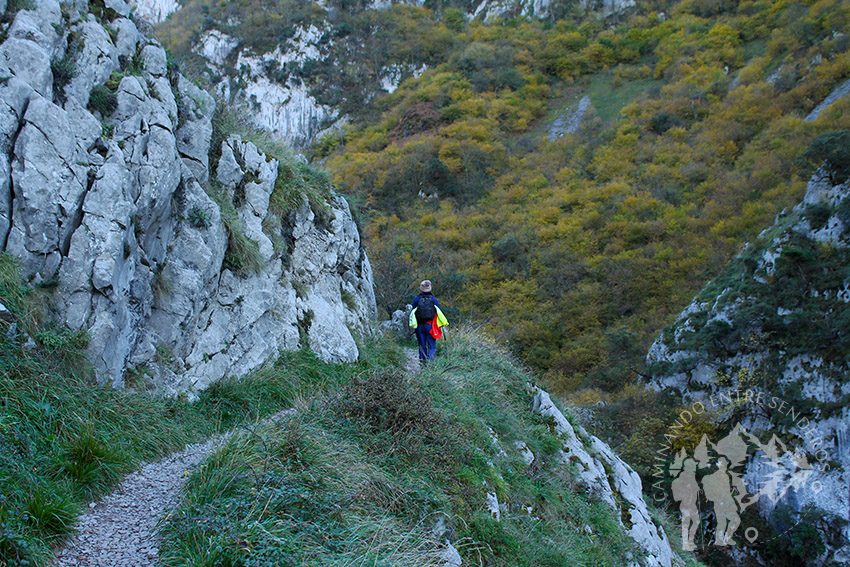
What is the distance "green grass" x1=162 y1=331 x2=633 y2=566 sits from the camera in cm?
307

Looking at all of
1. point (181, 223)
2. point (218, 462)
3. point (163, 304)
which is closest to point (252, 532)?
point (218, 462)

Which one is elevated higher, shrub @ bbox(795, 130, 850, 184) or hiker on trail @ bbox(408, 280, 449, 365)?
shrub @ bbox(795, 130, 850, 184)

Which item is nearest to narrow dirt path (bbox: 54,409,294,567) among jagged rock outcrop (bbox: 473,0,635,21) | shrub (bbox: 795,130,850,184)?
shrub (bbox: 795,130,850,184)

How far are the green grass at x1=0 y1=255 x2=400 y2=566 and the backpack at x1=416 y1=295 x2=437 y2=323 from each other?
135 inches

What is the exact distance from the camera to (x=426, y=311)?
27.1 ft

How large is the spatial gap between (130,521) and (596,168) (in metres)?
34.0

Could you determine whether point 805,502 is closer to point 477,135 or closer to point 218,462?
point 218,462

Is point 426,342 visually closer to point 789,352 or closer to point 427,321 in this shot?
point 427,321

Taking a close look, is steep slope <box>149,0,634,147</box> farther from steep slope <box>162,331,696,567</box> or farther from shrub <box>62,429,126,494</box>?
shrub <box>62,429,126,494</box>

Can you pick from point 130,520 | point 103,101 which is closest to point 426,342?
point 103,101

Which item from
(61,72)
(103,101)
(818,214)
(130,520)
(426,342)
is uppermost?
(61,72)

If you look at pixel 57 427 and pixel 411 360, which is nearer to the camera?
pixel 57 427

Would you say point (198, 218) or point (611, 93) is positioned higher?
point (611, 93)

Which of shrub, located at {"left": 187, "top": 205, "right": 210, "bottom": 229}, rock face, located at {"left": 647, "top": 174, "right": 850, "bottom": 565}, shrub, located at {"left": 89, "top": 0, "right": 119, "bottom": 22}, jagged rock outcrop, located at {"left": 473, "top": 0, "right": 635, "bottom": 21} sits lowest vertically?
rock face, located at {"left": 647, "top": 174, "right": 850, "bottom": 565}
